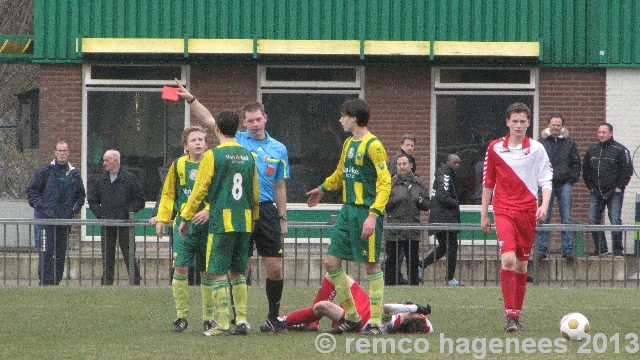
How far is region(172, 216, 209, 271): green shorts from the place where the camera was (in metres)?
9.85

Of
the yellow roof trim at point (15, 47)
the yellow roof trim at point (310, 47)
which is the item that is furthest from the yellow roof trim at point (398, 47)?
the yellow roof trim at point (15, 47)

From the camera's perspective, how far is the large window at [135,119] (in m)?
19.8

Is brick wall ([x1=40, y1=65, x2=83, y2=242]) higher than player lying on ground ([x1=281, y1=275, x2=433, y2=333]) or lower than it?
higher

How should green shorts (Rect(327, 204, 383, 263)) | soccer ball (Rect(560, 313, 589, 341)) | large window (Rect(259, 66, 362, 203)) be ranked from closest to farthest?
soccer ball (Rect(560, 313, 589, 341)) → green shorts (Rect(327, 204, 383, 263)) → large window (Rect(259, 66, 362, 203))

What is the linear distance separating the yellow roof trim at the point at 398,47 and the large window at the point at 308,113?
77cm

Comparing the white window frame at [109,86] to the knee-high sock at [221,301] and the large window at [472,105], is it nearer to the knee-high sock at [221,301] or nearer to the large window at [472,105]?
the large window at [472,105]

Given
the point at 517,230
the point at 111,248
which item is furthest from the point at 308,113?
the point at 517,230

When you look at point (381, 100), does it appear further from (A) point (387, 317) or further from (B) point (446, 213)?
(A) point (387, 317)

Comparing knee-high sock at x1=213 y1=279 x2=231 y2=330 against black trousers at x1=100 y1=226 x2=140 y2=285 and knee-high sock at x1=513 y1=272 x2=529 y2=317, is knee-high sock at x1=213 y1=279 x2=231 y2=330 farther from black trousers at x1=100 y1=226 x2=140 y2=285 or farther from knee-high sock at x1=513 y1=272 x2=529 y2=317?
black trousers at x1=100 y1=226 x2=140 y2=285

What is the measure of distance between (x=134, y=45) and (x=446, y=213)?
6.29m

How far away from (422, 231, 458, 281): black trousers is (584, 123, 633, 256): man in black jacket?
3.18 metres

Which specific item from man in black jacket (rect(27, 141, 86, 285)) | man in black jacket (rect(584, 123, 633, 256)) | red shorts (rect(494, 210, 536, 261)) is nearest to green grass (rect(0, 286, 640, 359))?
red shorts (rect(494, 210, 536, 261))

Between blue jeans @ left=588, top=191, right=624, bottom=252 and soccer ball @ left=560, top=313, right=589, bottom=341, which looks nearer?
soccer ball @ left=560, top=313, right=589, bottom=341

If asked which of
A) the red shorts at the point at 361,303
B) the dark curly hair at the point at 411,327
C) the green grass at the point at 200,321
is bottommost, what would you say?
the green grass at the point at 200,321
